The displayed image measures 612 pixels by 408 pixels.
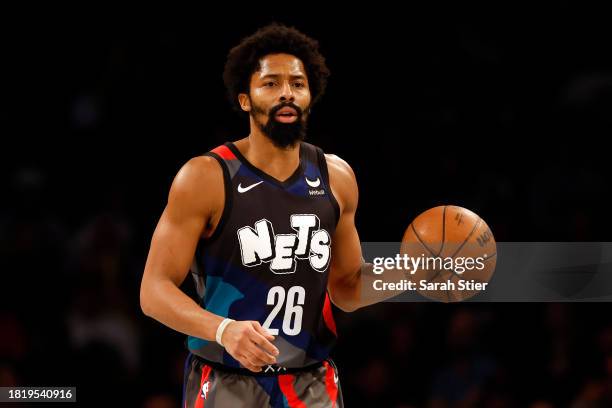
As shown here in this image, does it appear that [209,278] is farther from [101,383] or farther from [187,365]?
[101,383]

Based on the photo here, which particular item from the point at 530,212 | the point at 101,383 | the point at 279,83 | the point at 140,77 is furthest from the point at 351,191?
the point at 140,77

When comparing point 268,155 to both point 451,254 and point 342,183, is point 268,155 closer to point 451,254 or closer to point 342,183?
point 342,183

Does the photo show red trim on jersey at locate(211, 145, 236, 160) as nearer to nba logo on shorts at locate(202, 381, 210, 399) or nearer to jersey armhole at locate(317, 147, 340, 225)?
jersey armhole at locate(317, 147, 340, 225)

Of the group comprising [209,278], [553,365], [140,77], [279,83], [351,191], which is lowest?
[553,365]

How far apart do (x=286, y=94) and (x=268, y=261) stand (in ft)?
1.94

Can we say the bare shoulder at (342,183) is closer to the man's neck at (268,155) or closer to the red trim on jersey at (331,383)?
the man's neck at (268,155)

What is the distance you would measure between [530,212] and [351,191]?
264 centimetres

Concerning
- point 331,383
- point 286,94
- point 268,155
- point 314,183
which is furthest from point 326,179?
point 331,383

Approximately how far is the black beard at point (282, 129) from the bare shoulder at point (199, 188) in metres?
0.22

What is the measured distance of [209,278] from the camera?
11.7ft

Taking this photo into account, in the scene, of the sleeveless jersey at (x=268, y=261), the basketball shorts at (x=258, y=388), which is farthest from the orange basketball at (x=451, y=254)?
the basketball shorts at (x=258, y=388)

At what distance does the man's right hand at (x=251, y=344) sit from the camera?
3029mm

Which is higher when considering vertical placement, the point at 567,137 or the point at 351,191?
the point at 567,137

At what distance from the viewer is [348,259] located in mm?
3846
